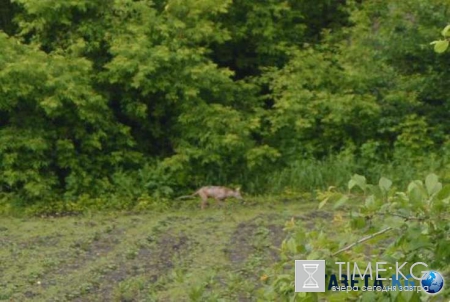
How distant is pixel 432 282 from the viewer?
2215mm

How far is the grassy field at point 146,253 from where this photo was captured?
6035mm

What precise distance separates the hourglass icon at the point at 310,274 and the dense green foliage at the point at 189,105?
8.17 m

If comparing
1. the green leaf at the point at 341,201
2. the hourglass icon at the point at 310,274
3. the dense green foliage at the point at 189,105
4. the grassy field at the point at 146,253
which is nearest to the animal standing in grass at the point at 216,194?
the grassy field at the point at 146,253

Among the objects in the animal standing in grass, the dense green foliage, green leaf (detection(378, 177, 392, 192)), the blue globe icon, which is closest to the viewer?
the blue globe icon

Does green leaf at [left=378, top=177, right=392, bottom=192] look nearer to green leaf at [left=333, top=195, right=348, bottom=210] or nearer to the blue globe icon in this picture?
green leaf at [left=333, top=195, right=348, bottom=210]

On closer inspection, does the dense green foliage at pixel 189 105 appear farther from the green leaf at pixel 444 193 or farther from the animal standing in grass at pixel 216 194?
the green leaf at pixel 444 193

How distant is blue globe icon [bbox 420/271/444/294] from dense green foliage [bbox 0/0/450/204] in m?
8.34

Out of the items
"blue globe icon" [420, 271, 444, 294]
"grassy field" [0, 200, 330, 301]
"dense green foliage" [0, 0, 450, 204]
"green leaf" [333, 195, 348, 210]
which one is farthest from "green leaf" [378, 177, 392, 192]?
"dense green foliage" [0, 0, 450, 204]

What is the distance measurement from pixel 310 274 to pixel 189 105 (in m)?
8.81

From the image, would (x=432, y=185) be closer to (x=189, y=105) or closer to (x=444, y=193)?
(x=444, y=193)

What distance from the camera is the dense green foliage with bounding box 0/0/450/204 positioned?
10.6 meters

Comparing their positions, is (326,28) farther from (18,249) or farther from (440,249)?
(440,249)

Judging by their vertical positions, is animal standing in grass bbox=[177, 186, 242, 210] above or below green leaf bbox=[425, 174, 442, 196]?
below

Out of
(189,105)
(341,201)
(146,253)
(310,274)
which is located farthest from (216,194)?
(341,201)
